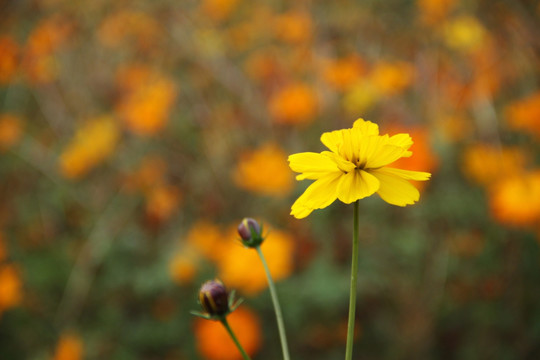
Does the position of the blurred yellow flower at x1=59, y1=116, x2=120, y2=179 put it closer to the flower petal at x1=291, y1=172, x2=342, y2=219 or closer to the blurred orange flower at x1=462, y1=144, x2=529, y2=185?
the blurred orange flower at x1=462, y1=144, x2=529, y2=185

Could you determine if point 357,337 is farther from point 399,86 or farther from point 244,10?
point 244,10

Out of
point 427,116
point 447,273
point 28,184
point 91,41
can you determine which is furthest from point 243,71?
point 447,273

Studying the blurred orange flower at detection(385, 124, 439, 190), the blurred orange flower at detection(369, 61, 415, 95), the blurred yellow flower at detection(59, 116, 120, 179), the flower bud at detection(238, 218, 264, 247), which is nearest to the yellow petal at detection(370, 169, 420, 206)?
the flower bud at detection(238, 218, 264, 247)

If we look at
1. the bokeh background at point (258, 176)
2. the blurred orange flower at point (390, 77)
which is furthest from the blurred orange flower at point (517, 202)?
the blurred orange flower at point (390, 77)

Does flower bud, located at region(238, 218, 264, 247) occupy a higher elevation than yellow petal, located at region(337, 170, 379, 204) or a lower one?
lower

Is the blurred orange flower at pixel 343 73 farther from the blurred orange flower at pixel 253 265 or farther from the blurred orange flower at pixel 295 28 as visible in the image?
the blurred orange flower at pixel 253 265

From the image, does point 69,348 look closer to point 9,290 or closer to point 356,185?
point 9,290
